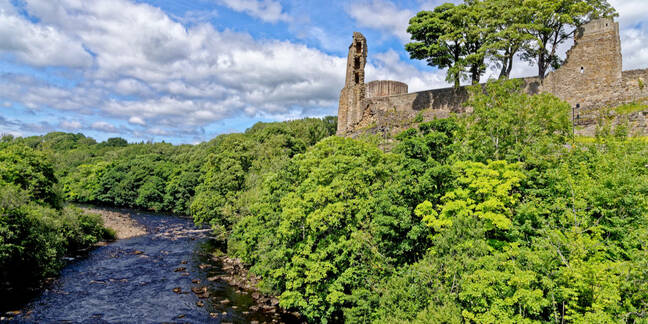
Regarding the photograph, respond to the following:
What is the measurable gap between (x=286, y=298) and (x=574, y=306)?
1393cm

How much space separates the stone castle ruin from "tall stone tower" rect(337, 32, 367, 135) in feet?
4.96

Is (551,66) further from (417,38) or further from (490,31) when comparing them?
(417,38)

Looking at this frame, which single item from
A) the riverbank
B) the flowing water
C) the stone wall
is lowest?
the flowing water

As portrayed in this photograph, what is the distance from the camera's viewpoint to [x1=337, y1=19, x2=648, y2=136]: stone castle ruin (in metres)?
26.5

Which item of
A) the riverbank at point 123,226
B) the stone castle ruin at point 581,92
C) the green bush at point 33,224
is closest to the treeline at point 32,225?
the green bush at point 33,224

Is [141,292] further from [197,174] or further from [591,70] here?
[197,174]

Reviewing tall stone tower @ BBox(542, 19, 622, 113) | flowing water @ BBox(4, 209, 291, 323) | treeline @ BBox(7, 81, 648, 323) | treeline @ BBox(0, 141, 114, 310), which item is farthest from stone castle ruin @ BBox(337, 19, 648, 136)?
treeline @ BBox(0, 141, 114, 310)

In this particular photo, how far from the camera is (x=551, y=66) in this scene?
31.8m

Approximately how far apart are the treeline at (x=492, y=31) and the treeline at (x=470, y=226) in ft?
32.7

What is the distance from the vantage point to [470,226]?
602 inches

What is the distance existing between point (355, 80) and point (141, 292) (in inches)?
1120

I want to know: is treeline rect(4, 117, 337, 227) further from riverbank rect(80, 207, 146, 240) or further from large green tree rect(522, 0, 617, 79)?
large green tree rect(522, 0, 617, 79)

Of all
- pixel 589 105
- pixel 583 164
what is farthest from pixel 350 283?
pixel 589 105

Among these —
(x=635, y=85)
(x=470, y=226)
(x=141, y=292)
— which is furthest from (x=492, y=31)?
(x=141, y=292)
